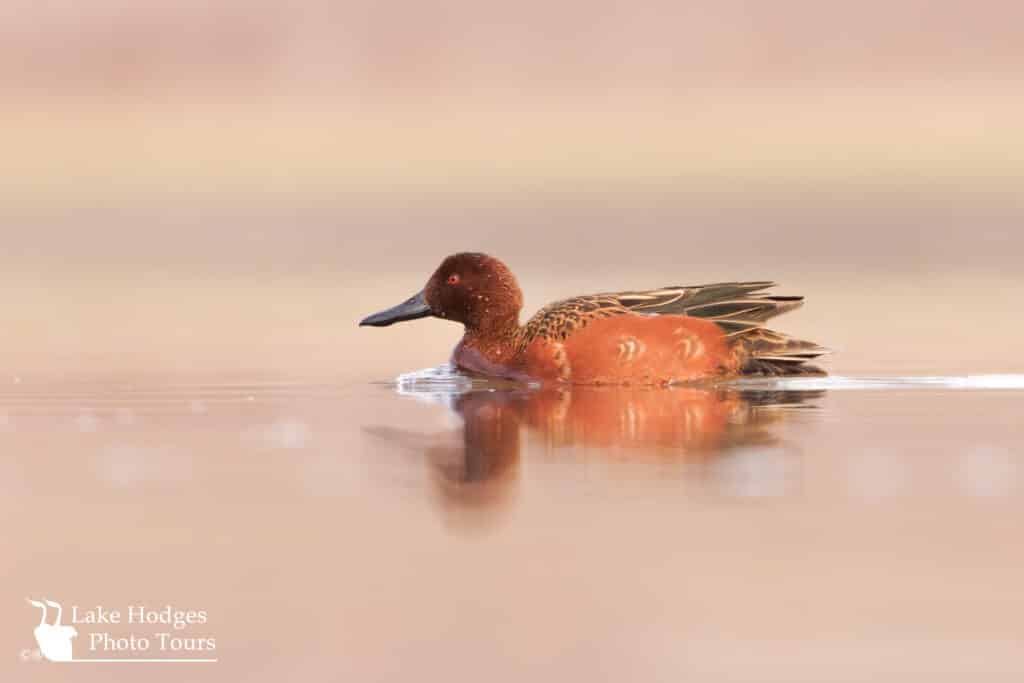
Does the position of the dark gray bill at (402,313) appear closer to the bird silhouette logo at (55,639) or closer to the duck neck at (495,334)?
the duck neck at (495,334)

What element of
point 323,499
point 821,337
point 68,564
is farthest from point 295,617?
point 821,337

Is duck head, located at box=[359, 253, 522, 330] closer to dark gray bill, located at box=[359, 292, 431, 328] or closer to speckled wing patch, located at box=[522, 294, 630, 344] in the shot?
dark gray bill, located at box=[359, 292, 431, 328]

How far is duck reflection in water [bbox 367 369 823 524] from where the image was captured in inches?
254

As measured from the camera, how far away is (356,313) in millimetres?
12430

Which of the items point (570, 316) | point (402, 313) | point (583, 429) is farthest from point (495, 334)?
point (583, 429)

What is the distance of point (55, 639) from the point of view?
484cm

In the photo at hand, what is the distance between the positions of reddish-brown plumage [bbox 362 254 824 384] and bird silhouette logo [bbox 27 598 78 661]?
4.06m

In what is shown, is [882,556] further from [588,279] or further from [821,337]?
[588,279]

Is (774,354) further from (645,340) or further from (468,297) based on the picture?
(468,297)

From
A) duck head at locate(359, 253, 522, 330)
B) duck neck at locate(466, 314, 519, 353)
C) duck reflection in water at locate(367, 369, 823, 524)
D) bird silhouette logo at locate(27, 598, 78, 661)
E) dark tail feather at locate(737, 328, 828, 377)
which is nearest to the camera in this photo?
bird silhouette logo at locate(27, 598, 78, 661)

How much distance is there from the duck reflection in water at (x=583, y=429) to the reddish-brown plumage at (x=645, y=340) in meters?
0.11

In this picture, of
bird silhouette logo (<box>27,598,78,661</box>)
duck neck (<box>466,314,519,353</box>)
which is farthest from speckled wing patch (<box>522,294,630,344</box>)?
bird silhouette logo (<box>27,598,78,661</box>)

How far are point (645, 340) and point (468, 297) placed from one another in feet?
3.16

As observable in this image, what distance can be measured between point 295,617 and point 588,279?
10393 mm
